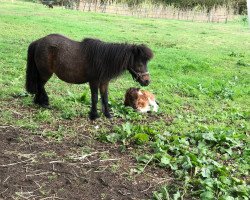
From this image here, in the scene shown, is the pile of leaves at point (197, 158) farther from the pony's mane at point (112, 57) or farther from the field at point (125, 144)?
the pony's mane at point (112, 57)

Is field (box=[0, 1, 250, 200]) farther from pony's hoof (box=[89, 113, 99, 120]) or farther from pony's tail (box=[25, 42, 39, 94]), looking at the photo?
pony's tail (box=[25, 42, 39, 94])

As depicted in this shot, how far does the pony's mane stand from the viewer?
6.36 meters

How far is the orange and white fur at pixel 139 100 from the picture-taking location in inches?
288

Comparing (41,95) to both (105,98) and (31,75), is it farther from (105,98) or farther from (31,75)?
(105,98)

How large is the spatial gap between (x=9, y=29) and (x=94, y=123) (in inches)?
427

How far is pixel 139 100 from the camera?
730 cm

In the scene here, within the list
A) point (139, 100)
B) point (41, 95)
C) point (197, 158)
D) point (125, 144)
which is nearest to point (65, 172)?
point (125, 144)

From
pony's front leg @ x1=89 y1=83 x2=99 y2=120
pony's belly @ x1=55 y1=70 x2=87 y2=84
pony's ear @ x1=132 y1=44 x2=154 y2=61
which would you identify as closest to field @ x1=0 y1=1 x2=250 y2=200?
pony's front leg @ x1=89 y1=83 x2=99 y2=120

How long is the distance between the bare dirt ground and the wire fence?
28920 millimetres

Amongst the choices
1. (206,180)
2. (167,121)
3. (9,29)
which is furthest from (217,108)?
(9,29)

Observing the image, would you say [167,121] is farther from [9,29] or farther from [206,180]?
[9,29]

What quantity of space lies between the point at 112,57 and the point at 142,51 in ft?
1.62

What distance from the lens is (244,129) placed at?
7129 millimetres

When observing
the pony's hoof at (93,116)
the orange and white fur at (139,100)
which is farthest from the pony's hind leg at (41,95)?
the orange and white fur at (139,100)
